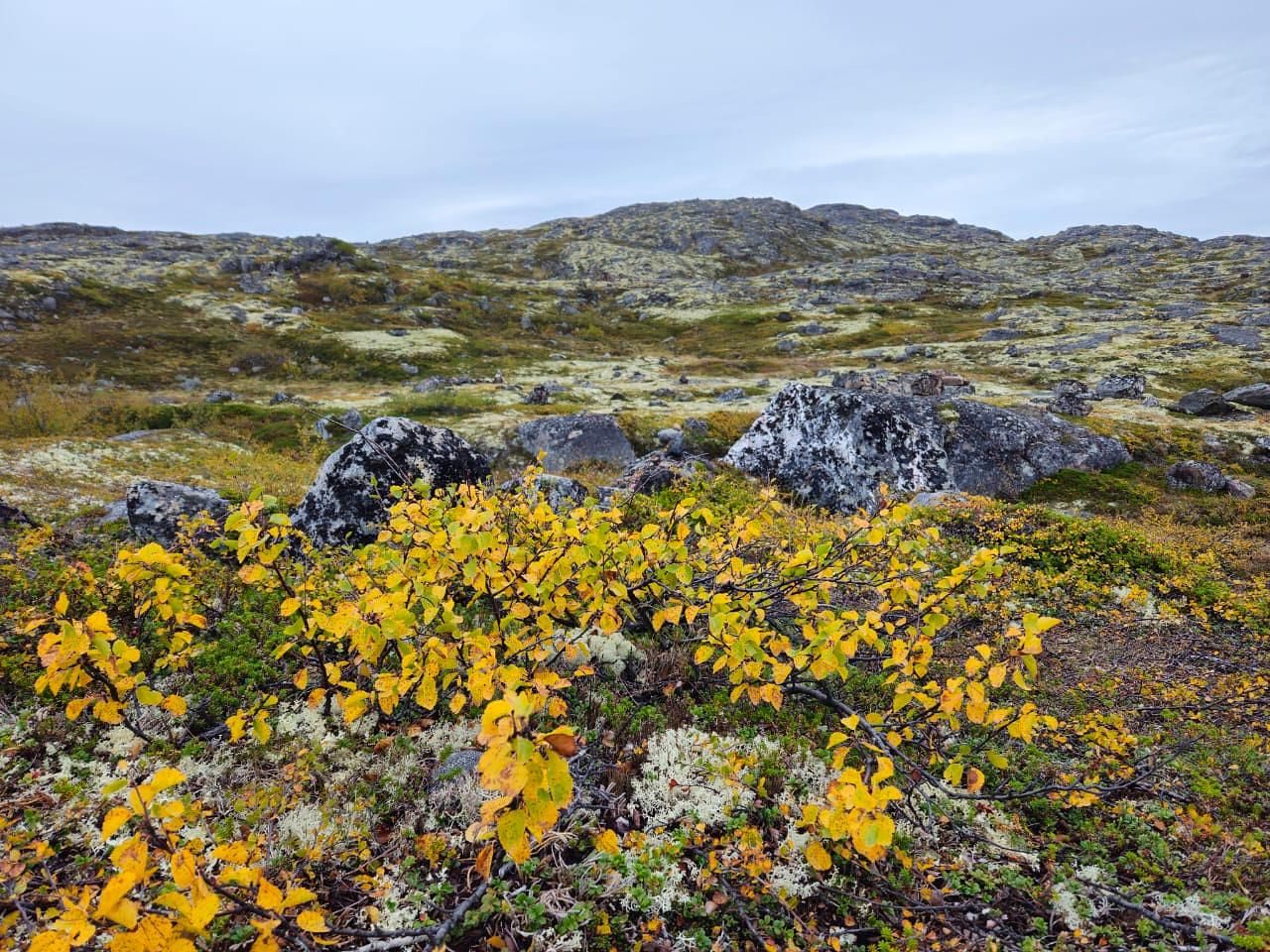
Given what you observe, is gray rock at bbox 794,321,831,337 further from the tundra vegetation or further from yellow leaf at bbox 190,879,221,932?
yellow leaf at bbox 190,879,221,932

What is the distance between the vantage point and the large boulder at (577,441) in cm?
2238

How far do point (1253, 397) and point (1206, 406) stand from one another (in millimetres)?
4861

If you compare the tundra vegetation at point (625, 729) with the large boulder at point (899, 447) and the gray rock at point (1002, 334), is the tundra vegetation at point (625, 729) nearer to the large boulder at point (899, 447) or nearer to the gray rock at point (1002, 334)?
the large boulder at point (899, 447)

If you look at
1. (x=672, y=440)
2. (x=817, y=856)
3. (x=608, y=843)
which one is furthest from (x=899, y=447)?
(x=608, y=843)

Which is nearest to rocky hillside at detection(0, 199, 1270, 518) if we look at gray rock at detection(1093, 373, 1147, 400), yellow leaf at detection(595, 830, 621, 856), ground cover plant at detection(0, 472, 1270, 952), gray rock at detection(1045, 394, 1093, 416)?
gray rock at detection(1045, 394, 1093, 416)

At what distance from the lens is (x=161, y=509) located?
10078 millimetres

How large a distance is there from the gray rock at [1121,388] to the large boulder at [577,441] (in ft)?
97.6

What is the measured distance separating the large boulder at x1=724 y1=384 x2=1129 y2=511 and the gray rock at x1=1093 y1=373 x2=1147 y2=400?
17382 mm

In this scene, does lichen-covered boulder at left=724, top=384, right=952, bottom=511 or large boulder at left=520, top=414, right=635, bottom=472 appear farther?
large boulder at left=520, top=414, right=635, bottom=472

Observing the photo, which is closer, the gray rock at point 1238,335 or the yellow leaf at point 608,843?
the yellow leaf at point 608,843

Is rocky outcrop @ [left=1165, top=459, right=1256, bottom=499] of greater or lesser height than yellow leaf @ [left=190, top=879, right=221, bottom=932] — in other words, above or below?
below

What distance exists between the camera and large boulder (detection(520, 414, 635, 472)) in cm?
2238

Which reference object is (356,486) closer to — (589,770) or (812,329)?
(589,770)

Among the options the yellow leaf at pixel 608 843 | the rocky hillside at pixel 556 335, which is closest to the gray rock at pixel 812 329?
the rocky hillside at pixel 556 335
